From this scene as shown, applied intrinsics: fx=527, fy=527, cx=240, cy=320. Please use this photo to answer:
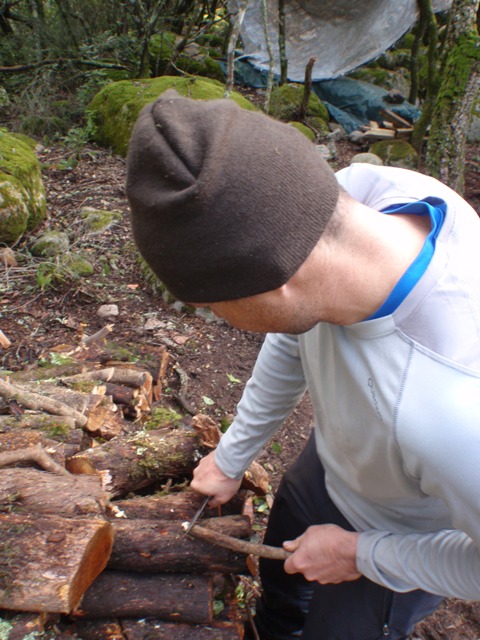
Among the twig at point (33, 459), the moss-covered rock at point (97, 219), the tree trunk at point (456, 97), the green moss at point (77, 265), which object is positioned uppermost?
the tree trunk at point (456, 97)

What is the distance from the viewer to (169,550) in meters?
1.90

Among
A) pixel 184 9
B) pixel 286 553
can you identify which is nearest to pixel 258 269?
pixel 286 553

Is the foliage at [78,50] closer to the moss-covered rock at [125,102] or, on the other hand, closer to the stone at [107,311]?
the moss-covered rock at [125,102]

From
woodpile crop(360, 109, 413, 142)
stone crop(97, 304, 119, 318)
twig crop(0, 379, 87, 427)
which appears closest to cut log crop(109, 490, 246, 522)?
twig crop(0, 379, 87, 427)

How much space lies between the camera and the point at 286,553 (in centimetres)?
181

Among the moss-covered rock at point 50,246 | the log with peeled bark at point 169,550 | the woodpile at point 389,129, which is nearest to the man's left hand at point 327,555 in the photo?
the log with peeled bark at point 169,550

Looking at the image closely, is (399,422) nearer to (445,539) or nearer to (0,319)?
(445,539)

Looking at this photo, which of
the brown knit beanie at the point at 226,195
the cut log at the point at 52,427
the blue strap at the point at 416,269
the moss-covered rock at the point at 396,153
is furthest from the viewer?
the moss-covered rock at the point at 396,153

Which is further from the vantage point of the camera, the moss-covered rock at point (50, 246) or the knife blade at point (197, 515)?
the moss-covered rock at point (50, 246)

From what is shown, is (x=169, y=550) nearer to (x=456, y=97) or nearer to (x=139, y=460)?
(x=139, y=460)

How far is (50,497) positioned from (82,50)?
9.26m

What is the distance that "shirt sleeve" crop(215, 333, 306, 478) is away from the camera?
6.07 ft

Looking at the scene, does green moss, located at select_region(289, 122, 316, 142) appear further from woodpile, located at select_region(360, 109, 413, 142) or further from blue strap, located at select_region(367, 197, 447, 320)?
blue strap, located at select_region(367, 197, 447, 320)

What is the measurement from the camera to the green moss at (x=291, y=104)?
8.81 m
